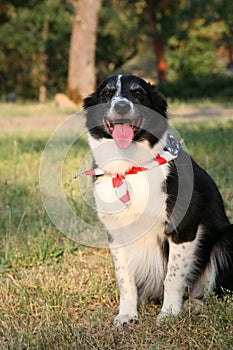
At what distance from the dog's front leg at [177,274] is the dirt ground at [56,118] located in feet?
28.1

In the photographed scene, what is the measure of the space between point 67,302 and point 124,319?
36 centimetres

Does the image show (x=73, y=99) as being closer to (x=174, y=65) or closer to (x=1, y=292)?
(x=174, y=65)

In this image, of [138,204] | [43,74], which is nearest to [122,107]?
[138,204]

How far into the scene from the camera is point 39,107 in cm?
1761

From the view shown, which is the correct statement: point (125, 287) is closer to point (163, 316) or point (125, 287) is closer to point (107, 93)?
point (163, 316)

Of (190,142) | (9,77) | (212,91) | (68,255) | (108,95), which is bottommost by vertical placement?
(9,77)

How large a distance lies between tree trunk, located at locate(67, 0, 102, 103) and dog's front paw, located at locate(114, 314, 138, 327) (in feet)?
46.2

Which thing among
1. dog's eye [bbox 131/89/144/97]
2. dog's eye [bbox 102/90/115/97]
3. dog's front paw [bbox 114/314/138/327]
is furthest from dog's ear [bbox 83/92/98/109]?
dog's front paw [bbox 114/314/138/327]

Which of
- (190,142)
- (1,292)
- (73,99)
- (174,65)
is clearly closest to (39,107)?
(73,99)

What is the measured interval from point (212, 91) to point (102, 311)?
61.9ft

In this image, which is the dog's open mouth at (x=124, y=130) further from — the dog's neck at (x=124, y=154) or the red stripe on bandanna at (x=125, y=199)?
the red stripe on bandanna at (x=125, y=199)

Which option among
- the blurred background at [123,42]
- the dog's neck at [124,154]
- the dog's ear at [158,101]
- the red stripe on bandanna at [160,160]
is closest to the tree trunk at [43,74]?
the blurred background at [123,42]

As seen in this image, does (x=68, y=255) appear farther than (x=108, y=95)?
Yes

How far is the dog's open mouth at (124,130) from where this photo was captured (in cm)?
340
